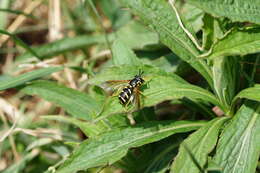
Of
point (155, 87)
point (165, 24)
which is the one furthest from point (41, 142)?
point (165, 24)

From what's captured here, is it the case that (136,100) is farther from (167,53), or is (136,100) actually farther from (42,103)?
(42,103)

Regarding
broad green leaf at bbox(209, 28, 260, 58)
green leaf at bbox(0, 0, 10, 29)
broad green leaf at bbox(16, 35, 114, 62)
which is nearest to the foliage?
broad green leaf at bbox(209, 28, 260, 58)

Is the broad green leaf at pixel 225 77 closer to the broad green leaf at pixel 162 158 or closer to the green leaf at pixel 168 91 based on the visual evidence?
the green leaf at pixel 168 91

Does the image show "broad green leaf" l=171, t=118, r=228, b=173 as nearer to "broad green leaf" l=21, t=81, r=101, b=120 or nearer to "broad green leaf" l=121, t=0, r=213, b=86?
"broad green leaf" l=121, t=0, r=213, b=86

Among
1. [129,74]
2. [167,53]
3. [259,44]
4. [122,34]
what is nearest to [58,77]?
[122,34]

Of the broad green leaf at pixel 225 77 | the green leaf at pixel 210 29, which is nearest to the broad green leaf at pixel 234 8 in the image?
the green leaf at pixel 210 29
